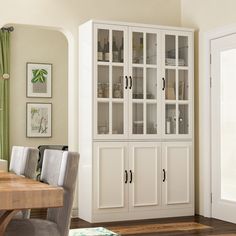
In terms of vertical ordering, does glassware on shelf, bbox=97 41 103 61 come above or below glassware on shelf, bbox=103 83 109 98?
above

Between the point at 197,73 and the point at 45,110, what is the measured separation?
304 centimetres

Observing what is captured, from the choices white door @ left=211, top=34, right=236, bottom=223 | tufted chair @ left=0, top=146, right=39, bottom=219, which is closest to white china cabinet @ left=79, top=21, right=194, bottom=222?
white door @ left=211, top=34, right=236, bottom=223

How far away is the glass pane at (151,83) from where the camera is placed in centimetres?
559

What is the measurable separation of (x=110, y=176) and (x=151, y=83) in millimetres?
1174

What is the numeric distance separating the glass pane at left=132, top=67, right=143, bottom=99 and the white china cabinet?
11 millimetres

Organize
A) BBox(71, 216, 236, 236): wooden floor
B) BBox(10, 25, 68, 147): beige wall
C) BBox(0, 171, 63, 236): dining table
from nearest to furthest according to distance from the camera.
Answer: BBox(0, 171, 63, 236): dining table, BBox(71, 216, 236, 236): wooden floor, BBox(10, 25, 68, 147): beige wall

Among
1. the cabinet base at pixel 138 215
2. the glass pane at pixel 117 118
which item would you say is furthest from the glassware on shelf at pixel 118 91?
the cabinet base at pixel 138 215

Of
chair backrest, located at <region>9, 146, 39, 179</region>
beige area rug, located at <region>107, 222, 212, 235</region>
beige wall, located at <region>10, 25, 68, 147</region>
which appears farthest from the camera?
beige wall, located at <region>10, 25, 68, 147</region>

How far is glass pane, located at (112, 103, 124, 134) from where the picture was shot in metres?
5.38

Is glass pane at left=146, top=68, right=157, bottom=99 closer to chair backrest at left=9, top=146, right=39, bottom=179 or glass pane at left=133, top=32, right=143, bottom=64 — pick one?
glass pane at left=133, top=32, right=143, bottom=64

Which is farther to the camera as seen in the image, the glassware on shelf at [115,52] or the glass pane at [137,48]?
the glass pane at [137,48]

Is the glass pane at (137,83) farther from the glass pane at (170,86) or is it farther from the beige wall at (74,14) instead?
the beige wall at (74,14)

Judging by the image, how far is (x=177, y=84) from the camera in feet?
18.8

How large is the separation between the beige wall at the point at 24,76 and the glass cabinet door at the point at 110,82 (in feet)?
9.22
